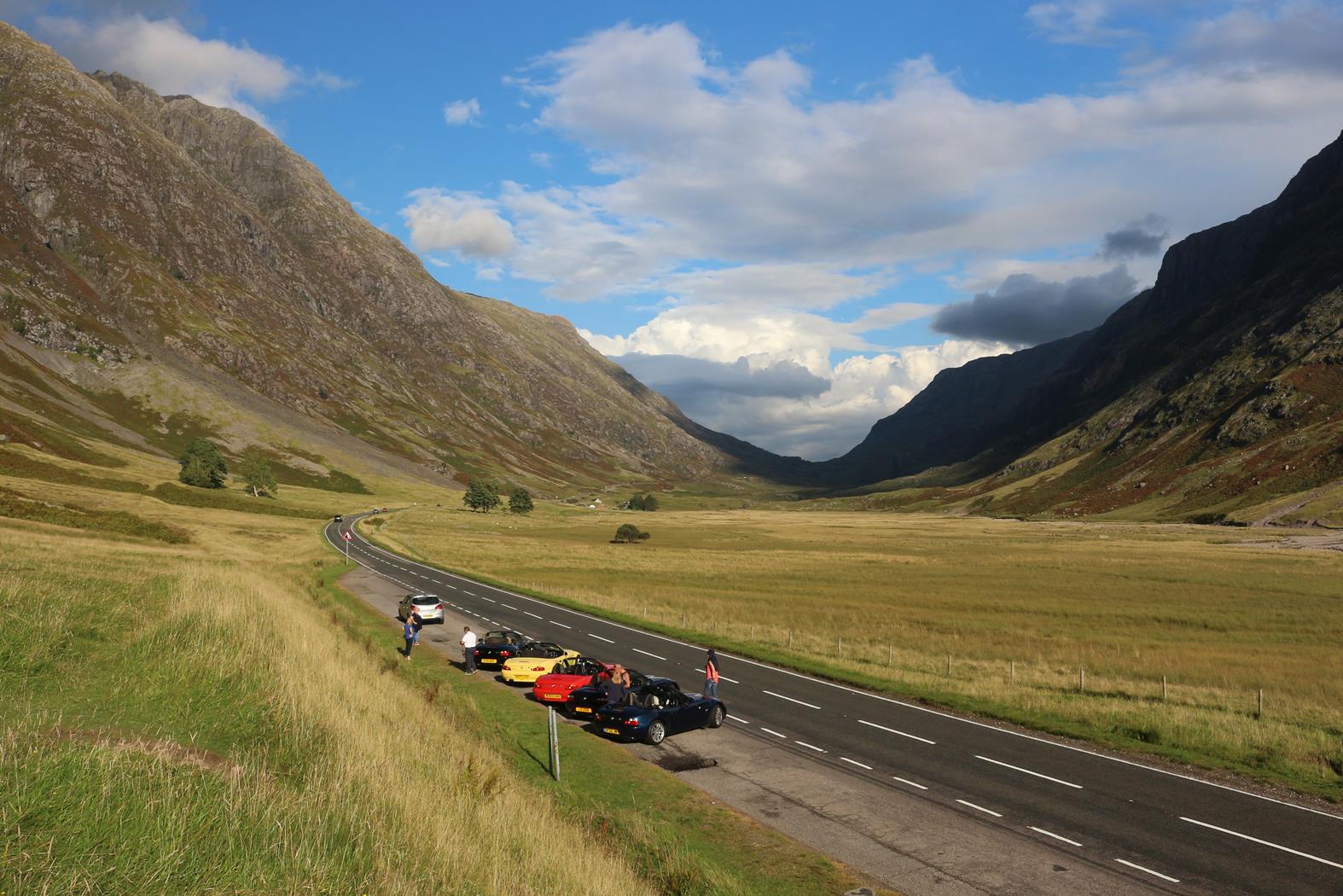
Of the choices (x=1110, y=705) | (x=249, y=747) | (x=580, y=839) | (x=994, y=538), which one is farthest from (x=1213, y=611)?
(x=994, y=538)

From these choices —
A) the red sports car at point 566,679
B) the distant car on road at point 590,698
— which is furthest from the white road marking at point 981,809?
the red sports car at point 566,679

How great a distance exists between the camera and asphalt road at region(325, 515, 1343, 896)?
44.4 ft

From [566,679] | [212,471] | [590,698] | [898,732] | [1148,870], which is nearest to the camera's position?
[1148,870]

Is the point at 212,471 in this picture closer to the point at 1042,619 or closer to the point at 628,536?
the point at 628,536

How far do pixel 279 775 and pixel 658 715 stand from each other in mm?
11527

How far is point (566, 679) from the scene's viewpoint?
24.2 metres

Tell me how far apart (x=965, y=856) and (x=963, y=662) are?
21.1 m

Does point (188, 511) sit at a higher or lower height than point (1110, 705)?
lower

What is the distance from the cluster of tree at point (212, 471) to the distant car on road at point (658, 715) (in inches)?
4393

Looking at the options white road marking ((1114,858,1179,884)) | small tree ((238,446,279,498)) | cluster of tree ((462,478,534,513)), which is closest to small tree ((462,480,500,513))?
cluster of tree ((462,478,534,513))

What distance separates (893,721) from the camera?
910 inches

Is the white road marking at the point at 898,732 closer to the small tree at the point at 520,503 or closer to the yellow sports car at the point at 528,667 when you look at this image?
the yellow sports car at the point at 528,667

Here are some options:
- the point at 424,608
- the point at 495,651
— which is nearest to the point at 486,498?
the point at 424,608

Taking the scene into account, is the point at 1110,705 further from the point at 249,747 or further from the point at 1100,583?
the point at 1100,583
